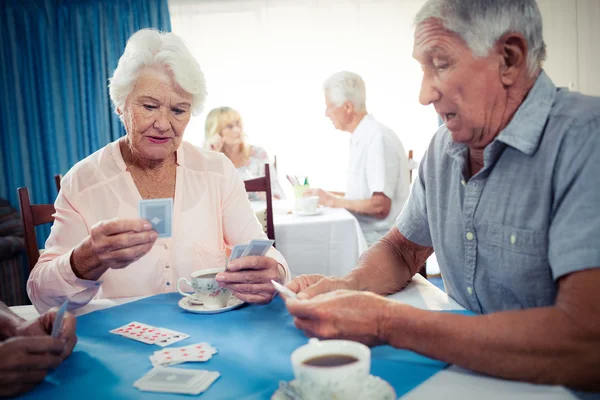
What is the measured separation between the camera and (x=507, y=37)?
1097mm

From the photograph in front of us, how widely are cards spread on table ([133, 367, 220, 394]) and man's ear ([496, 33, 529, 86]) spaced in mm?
921

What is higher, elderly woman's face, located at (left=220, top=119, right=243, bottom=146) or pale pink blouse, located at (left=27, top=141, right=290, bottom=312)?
elderly woman's face, located at (left=220, top=119, right=243, bottom=146)

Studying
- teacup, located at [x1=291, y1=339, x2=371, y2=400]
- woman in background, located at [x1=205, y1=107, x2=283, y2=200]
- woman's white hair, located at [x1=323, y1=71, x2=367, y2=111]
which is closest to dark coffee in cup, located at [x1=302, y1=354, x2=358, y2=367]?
teacup, located at [x1=291, y1=339, x2=371, y2=400]

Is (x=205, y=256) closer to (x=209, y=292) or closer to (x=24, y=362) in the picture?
(x=209, y=292)


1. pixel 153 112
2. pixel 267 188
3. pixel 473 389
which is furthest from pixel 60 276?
pixel 267 188

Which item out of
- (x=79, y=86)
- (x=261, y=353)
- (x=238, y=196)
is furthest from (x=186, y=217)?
(x=79, y=86)

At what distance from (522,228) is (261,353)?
64cm

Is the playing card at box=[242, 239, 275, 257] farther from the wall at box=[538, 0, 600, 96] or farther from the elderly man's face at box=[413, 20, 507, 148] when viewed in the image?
the wall at box=[538, 0, 600, 96]

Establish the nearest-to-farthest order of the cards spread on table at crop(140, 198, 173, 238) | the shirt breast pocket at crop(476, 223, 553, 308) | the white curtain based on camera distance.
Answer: the shirt breast pocket at crop(476, 223, 553, 308) < the cards spread on table at crop(140, 198, 173, 238) < the white curtain

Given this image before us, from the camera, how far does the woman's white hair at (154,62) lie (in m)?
1.69

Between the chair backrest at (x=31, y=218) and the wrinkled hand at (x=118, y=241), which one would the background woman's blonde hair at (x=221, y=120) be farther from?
the wrinkled hand at (x=118, y=241)

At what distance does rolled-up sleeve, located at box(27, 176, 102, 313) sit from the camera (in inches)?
54.6

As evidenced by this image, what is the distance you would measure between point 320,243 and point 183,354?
2.33 metres

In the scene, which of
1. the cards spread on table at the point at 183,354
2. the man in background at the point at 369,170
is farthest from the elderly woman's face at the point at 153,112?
the man in background at the point at 369,170
